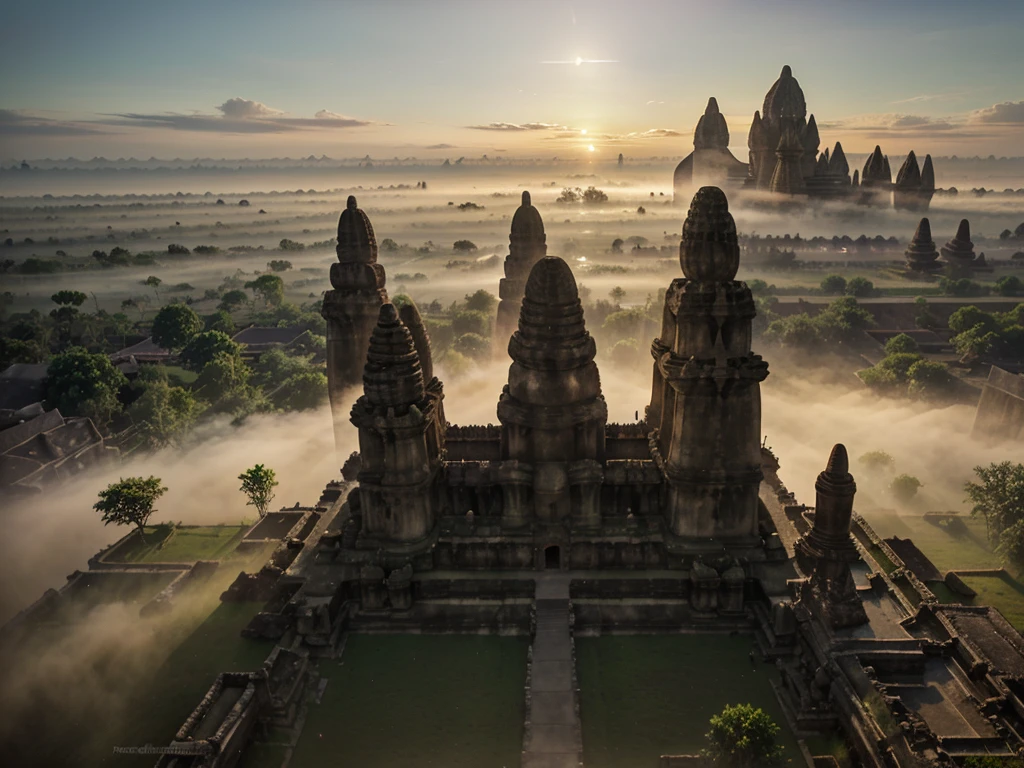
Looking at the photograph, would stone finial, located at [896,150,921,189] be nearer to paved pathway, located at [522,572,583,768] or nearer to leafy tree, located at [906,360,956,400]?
leafy tree, located at [906,360,956,400]

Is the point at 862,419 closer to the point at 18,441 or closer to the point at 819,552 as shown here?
the point at 819,552

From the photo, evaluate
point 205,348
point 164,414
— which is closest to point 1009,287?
point 205,348

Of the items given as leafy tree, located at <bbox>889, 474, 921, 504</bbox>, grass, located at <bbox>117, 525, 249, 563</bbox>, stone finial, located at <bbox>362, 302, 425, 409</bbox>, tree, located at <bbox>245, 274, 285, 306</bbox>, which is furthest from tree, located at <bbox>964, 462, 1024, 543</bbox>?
tree, located at <bbox>245, 274, 285, 306</bbox>

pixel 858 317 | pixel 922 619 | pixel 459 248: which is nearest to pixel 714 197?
pixel 922 619

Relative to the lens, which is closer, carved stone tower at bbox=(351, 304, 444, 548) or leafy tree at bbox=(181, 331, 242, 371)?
carved stone tower at bbox=(351, 304, 444, 548)

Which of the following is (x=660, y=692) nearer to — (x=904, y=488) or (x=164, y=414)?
(x=904, y=488)
